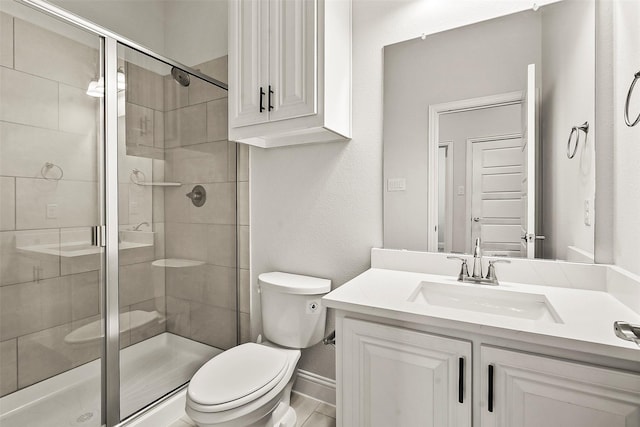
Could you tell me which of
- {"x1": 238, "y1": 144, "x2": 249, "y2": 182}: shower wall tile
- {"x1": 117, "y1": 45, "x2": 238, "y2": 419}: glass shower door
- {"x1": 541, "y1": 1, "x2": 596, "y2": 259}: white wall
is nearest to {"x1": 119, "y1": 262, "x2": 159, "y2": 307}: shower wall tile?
{"x1": 117, "y1": 45, "x2": 238, "y2": 419}: glass shower door

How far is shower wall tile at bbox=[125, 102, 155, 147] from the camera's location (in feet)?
4.70

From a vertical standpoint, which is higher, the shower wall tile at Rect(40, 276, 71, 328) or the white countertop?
the white countertop

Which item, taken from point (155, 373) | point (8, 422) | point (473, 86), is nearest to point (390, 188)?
point (473, 86)

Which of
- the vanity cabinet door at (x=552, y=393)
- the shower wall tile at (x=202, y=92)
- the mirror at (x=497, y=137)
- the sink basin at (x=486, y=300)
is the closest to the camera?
the vanity cabinet door at (x=552, y=393)

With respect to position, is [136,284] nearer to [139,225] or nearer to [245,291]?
[139,225]

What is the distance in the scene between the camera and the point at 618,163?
3.50 feet

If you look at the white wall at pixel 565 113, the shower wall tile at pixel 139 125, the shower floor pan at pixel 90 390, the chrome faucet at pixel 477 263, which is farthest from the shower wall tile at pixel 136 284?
the white wall at pixel 565 113

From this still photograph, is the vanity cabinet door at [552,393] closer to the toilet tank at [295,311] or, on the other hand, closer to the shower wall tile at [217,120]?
the toilet tank at [295,311]

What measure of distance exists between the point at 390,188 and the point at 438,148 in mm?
283

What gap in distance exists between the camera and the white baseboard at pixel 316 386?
167 centimetres

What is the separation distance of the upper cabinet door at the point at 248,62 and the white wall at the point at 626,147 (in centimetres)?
135

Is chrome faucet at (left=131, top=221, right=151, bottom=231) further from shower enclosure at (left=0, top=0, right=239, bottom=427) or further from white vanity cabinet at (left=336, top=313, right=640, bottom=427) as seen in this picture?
white vanity cabinet at (left=336, top=313, right=640, bottom=427)

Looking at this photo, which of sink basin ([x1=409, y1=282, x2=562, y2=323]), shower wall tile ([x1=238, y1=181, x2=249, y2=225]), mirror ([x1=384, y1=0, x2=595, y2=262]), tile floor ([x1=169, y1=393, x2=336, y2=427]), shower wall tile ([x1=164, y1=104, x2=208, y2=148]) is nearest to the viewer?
sink basin ([x1=409, y1=282, x2=562, y2=323])

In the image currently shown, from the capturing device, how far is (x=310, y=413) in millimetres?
1604
